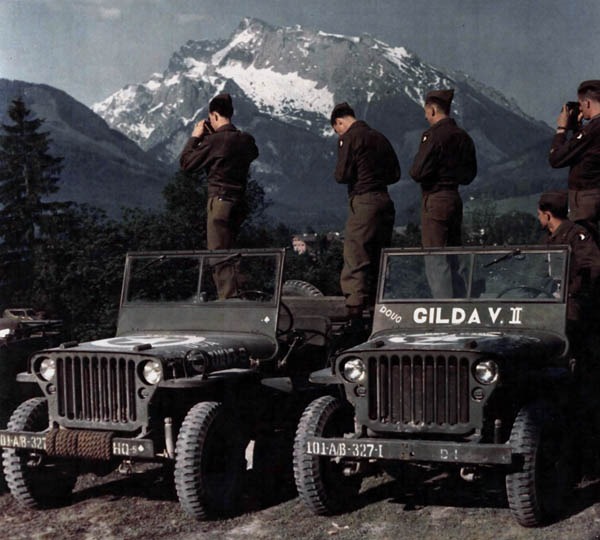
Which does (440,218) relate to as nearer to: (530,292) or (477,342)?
(530,292)

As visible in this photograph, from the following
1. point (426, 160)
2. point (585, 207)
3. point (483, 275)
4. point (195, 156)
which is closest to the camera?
point (483, 275)

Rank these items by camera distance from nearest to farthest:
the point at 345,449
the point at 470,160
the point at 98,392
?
1. the point at 345,449
2. the point at 98,392
3. the point at 470,160

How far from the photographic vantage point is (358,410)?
6.12 meters

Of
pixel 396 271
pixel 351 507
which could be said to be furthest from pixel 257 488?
pixel 396 271

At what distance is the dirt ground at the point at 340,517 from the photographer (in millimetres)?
5914

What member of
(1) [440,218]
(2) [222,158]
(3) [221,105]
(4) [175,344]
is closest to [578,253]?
(1) [440,218]

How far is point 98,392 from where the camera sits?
6461mm

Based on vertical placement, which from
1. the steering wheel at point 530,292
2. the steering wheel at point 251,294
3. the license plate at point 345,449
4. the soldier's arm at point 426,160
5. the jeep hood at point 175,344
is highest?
the soldier's arm at point 426,160

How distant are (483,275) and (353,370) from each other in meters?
1.35

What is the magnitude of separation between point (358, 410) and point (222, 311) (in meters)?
1.85

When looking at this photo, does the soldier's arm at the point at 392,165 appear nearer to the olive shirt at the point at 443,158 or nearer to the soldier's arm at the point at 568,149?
the olive shirt at the point at 443,158

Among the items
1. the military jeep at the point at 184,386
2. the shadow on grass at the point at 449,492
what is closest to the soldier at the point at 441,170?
the military jeep at the point at 184,386

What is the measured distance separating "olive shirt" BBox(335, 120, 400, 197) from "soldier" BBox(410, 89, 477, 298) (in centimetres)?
38

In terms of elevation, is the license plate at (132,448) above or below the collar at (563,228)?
below
